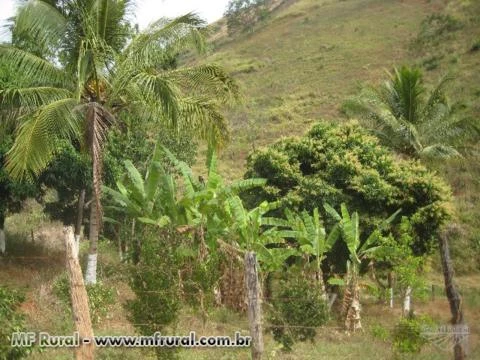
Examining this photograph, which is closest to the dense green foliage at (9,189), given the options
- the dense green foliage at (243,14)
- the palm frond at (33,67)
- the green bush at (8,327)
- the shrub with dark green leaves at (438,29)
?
the palm frond at (33,67)

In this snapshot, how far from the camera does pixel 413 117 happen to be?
14844 mm

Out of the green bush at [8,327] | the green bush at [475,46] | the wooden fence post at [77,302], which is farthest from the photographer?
the green bush at [475,46]

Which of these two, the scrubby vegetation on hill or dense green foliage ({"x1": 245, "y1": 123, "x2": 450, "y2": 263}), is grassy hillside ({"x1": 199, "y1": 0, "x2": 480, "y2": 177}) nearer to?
dense green foliage ({"x1": 245, "y1": 123, "x2": 450, "y2": 263})

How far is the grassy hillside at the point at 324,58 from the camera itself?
34.0 meters

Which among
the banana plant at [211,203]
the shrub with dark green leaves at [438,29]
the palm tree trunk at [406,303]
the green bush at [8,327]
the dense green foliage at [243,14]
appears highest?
the dense green foliage at [243,14]

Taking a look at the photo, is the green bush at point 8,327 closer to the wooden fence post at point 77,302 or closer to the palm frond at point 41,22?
the wooden fence post at point 77,302

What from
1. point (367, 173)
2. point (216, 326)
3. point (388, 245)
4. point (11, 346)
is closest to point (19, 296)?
point (11, 346)

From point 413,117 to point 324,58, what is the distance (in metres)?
31.5

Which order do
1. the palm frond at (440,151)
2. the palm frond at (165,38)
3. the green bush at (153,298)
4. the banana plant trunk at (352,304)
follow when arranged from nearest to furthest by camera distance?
the green bush at (153,298) < the palm frond at (165,38) < the banana plant trunk at (352,304) < the palm frond at (440,151)

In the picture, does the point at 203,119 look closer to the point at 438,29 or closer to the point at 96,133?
the point at 96,133

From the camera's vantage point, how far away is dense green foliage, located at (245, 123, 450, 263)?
1451 centimetres

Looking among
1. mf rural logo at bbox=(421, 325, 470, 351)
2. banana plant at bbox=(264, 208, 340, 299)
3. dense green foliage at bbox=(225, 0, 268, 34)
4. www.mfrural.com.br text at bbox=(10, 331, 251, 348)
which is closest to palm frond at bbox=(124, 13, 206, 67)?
banana plant at bbox=(264, 208, 340, 299)

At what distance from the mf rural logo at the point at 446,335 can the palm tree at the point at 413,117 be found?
5.61 meters

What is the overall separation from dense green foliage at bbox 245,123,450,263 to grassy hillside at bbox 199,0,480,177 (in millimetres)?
12082
